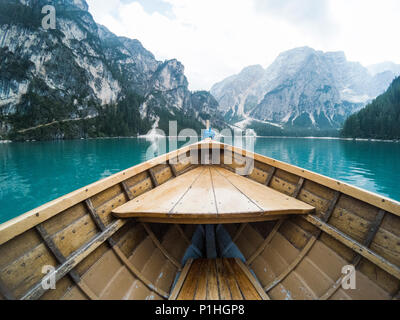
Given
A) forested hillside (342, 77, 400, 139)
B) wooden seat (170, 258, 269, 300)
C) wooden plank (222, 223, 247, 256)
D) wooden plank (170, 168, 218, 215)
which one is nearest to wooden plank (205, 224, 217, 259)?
wooden plank (222, 223, 247, 256)

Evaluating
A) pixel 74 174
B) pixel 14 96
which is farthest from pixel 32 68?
pixel 74 174

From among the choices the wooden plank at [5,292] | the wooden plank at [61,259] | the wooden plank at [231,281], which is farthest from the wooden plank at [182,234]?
the wooden plank at [5,292]

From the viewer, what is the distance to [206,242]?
14.8 ft

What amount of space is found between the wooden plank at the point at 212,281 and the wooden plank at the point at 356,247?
197 cm

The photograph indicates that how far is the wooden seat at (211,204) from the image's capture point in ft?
9.55

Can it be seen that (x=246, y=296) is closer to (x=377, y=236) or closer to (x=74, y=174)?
(x=377, y=236)

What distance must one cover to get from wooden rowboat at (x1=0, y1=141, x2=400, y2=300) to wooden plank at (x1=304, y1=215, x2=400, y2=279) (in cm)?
1

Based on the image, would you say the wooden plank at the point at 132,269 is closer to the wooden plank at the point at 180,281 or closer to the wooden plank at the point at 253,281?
the wooden plank at the point at 180,281

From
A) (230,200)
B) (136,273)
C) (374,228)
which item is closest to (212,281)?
(136,273)

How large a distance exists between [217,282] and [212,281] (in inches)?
3.5

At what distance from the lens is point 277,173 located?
14.1 ft

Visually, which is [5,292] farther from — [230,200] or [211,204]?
[230,200]

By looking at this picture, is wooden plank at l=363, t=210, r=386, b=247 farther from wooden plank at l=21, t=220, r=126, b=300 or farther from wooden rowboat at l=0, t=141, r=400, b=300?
wooden plank at l=21, t=220, r=126, b=300
